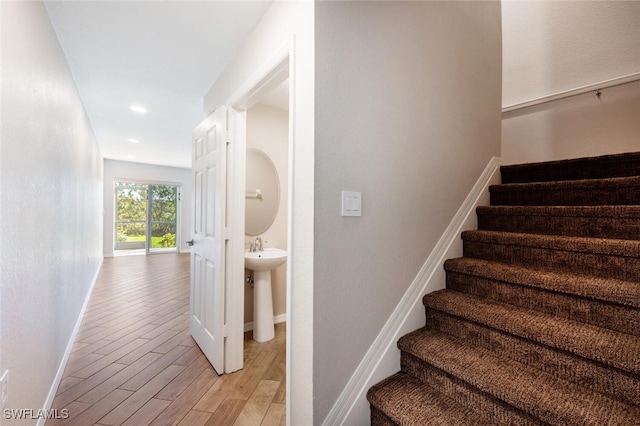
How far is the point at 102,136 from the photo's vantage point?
471 centimetres

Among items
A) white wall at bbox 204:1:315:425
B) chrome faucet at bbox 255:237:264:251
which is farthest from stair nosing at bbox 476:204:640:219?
chrome faucet at bbox 255:237:264:251

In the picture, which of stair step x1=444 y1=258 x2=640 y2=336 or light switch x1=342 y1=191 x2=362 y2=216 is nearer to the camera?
stair step x1=444 y1=258 x2=640 y2=336

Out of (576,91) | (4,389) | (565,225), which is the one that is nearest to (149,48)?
(4,389)

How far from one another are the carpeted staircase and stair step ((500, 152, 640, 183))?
1 centimetres

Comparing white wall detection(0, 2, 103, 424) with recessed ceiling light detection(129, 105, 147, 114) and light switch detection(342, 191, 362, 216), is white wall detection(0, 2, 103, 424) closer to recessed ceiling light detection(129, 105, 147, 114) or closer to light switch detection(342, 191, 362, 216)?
Result: recessed ceiling light detection(129, 105, 147, 114)

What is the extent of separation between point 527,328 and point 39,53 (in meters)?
2.84

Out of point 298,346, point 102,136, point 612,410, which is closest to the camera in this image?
point 612,410

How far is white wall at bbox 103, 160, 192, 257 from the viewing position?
7.09 metres

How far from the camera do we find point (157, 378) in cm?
205

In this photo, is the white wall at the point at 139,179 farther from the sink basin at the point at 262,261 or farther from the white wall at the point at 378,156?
the white wall at the point at 378,156

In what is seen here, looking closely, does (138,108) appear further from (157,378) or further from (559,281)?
(559,281)

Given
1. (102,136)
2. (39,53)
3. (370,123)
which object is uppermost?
(102,136)

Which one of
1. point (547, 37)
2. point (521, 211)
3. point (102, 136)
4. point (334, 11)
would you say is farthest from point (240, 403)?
point (102, 136)

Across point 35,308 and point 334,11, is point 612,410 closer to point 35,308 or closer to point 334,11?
point 334,11
